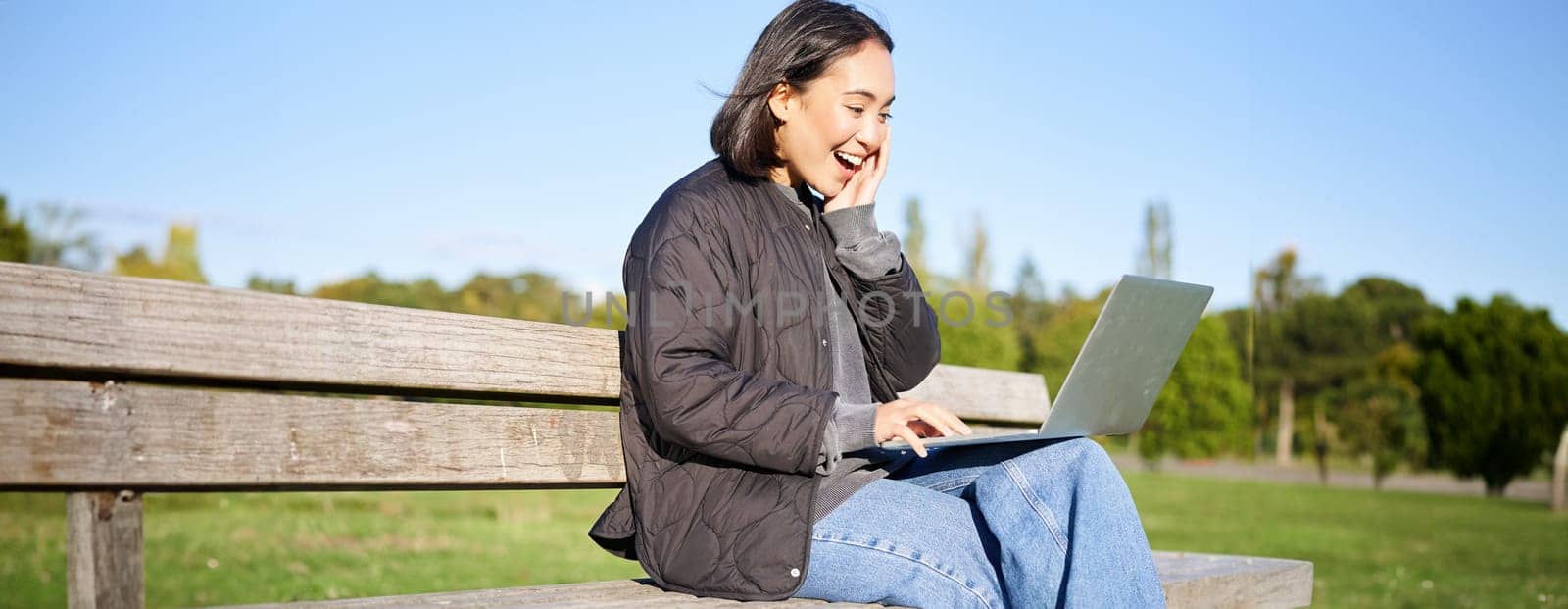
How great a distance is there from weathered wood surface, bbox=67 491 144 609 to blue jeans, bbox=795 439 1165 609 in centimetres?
111

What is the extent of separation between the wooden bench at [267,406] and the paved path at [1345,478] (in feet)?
81.0

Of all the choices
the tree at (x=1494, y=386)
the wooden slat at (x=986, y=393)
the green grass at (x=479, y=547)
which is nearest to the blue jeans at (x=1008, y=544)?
the wooden slat at (x=986, y=393)

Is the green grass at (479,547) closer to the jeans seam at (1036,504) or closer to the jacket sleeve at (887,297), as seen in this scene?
the jacket sleeve at (887,297)

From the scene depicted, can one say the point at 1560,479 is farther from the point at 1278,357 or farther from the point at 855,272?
the point at 1278,357

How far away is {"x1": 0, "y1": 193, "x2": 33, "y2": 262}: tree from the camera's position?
66.7 feet

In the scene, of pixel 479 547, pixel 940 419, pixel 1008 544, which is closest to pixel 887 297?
pixel 940 419

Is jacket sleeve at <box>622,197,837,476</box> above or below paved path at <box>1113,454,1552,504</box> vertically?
above

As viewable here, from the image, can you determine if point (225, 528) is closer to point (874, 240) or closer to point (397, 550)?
point (397, 550)

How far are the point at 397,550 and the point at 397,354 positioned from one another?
7415 millimetres

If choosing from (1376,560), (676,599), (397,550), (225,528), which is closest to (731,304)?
(676,599)

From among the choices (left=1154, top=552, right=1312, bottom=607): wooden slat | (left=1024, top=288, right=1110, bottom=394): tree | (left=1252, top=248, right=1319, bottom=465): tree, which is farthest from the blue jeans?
(left=1252, top=248, right=1319, bottom=465): tree

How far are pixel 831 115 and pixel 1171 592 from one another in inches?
49.8

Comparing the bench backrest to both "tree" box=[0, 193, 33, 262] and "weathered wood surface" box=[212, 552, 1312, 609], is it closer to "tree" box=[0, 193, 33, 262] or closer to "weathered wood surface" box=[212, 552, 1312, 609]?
"weathered wood surface" box=[212, 552, 1312, 609]

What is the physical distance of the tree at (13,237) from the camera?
2033 centimetres
